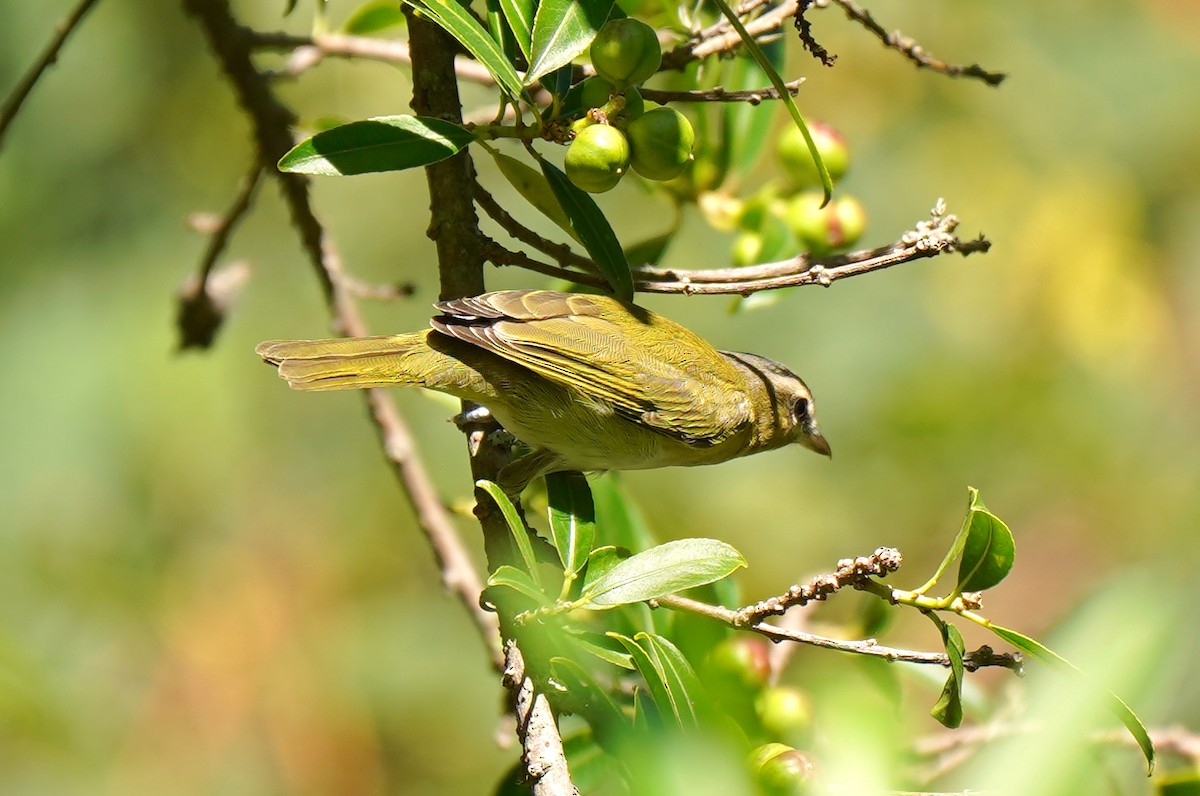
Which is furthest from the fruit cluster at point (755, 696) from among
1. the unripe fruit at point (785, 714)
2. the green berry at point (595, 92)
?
the green berry at point (595, 92)

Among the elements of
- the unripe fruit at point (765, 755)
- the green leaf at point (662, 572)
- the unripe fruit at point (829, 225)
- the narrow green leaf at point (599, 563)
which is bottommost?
the unripe fruit at point (765, 755)

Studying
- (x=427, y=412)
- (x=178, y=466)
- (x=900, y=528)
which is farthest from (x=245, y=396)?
(x=900, y=528)

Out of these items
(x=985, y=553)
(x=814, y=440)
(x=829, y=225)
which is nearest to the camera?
(x=985, y=553)

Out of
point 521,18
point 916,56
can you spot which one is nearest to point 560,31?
point 521,18

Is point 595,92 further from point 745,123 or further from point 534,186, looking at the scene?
point 745,123

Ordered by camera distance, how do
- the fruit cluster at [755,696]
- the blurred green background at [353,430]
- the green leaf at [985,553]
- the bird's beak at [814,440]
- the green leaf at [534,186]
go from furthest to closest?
the blurred green background at [353,430] → the bird's beak at [814,440] → the fruit cluster at [755,696] → the green leaf at [534,186] → the green leaf at [985,553]

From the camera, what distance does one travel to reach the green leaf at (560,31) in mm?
1893

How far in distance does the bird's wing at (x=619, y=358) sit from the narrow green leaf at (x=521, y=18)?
843 millimetres

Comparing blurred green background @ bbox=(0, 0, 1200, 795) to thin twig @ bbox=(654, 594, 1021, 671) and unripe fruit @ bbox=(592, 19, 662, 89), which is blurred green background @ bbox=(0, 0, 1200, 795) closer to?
thin twig @ bbox=(654, 594, 1021, 671)

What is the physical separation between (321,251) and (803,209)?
4.37ft

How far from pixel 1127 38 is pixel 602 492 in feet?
20.5

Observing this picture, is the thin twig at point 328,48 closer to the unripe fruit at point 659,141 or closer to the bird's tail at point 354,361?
the bird's tail at point 354,361

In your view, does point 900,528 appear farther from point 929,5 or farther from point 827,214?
point 827,214

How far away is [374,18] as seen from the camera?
3.29 meters
